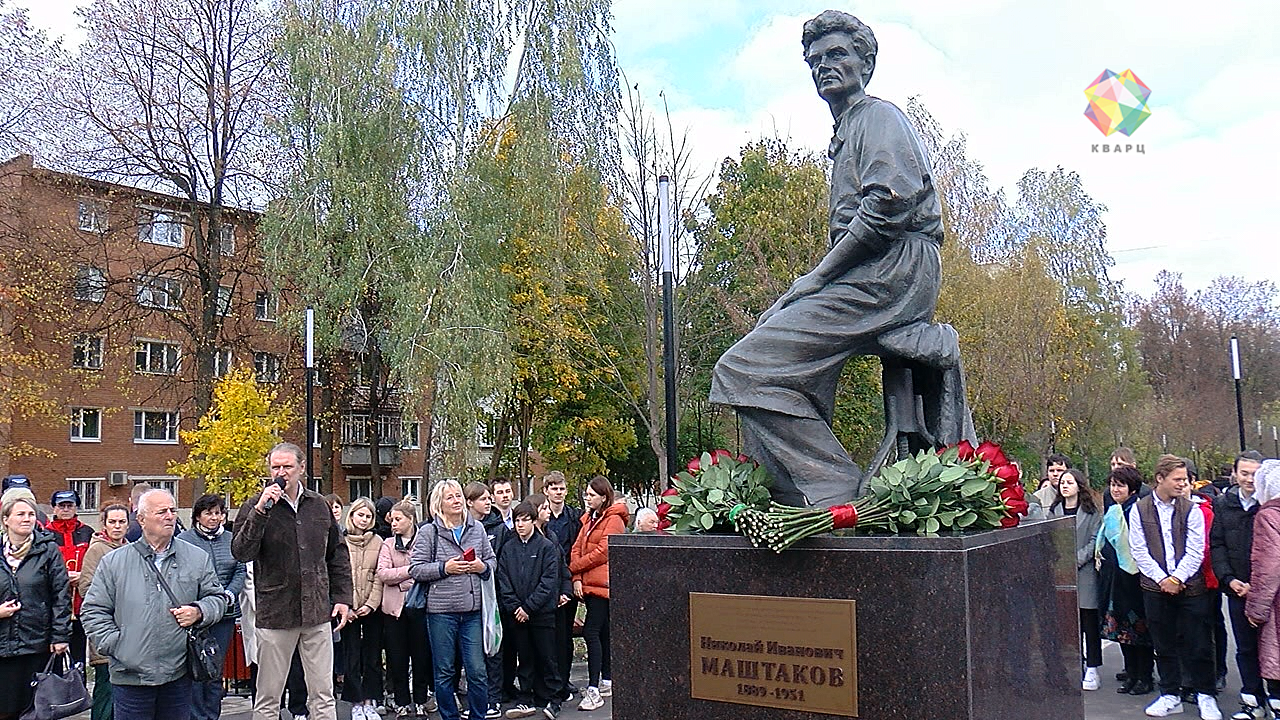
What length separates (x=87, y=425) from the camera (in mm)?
37062

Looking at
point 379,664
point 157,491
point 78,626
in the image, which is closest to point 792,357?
point 157,491

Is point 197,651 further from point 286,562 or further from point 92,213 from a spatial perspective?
point 92,213

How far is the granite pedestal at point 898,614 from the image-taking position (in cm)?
414

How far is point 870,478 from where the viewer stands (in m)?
4.88

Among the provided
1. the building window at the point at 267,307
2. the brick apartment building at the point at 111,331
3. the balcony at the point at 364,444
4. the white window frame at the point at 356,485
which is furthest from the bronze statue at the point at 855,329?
the white window frame at the point at 356,485

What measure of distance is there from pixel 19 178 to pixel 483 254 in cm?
1336

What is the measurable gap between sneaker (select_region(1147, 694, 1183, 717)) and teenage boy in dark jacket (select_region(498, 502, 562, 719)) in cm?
465

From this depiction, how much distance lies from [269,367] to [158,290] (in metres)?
4.84

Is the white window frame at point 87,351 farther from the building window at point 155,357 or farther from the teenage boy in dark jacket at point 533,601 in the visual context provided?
the teenage boy in dark jacket at point 533,601

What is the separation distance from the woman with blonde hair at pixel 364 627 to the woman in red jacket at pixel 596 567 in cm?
168

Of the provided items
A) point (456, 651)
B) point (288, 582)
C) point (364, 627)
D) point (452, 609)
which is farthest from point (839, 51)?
point (364, 627)

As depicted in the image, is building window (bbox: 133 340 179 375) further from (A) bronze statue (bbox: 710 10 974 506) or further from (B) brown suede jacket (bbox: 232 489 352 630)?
(A) bronze statue (bbox: 710 10 974 506)

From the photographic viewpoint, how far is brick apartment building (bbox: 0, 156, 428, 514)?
2569 cm

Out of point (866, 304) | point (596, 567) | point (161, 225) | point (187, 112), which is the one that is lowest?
point (596, 567)
